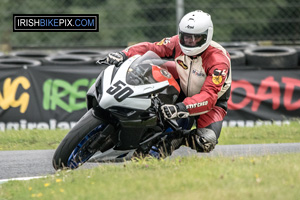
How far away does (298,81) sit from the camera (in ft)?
33.0

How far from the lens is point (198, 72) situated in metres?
5.84

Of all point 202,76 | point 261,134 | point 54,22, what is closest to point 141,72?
point 202,76

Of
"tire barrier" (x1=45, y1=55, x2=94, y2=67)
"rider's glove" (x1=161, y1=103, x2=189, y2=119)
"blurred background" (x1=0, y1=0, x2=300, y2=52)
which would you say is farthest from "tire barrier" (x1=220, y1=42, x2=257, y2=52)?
"rider's glove" (x1=161, y1=103, x2=189, y2=119)

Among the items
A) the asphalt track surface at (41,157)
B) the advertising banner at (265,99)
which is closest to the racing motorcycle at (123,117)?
the asphalt track surface at (41,157)

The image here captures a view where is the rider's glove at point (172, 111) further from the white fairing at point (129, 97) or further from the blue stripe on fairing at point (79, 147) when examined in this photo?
the blue stripe on fairing at point (79, 147)

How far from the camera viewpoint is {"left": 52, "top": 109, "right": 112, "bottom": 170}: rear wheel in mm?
5215

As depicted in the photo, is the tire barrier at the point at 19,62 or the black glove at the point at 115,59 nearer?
the black glove at the point at 115,59

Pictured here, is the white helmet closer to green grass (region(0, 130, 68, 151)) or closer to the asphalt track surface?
the asphalt track surface

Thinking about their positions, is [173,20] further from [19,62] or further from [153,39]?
[19,62]

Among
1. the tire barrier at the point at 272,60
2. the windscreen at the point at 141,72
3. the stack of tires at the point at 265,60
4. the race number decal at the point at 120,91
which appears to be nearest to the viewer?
the race number decal at the point at 120,91

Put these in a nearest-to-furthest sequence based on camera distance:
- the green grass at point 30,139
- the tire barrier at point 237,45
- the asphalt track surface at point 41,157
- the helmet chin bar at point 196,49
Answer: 1. the helmet chin bar at point 196,49
2. the asphalt track surface at point 41,157
3. the green grass at point 30,139
4. the tire barrier at point 237,45

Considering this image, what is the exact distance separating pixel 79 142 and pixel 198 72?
151 centimetres

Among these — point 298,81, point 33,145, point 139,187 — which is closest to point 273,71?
point 298,81

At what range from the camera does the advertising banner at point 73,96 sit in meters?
9.83
